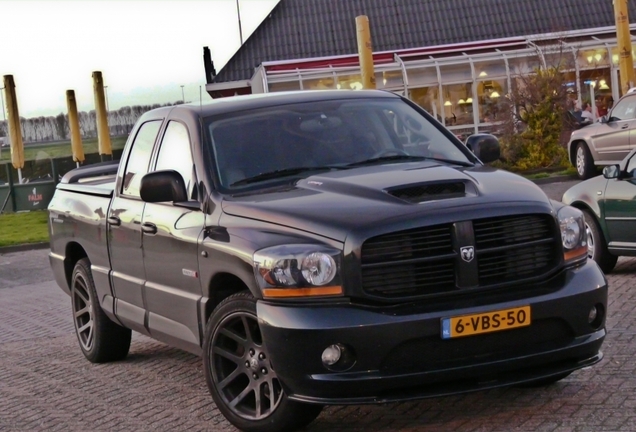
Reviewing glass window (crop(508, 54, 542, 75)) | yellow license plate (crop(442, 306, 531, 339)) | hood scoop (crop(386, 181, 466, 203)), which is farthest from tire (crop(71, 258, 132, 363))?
glass window (crop(508, 54, 542, 75))

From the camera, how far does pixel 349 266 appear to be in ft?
18.9

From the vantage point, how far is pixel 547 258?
617cm

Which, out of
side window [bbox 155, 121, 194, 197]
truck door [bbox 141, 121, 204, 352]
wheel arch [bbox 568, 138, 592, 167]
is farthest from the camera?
wheel arch [bbox 568, 138, 592, 167]

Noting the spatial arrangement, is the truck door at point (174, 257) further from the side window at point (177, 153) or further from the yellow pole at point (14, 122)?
the yellow pole at point (14, 122)

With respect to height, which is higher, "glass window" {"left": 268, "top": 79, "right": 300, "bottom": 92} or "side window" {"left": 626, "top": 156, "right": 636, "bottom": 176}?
"glass window" {"left": 268, "top": 79, "right": 300, "bottom": 92}

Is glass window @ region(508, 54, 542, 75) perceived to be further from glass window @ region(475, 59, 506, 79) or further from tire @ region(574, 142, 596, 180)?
tire @ region(574, 142, 596, 180)

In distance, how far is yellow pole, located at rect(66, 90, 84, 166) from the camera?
→ 111ft

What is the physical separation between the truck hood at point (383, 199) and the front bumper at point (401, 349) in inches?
17.4

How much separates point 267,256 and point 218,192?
107cm

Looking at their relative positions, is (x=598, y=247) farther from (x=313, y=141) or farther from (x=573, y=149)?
(x=573, y=149)

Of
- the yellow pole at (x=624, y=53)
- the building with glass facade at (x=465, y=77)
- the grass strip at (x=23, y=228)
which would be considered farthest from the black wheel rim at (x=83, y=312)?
the building with glass facade at (x=465, y=77)

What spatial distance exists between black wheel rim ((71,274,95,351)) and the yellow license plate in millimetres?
4299

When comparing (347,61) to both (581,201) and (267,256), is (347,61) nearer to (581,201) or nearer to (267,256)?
(581,201)

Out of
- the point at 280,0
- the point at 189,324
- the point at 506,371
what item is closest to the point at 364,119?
the point at 189,324
